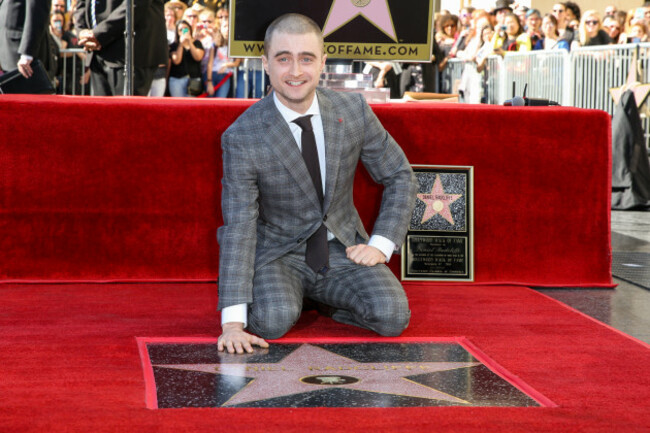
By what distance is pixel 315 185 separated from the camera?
317cm

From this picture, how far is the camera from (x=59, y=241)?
387 cm

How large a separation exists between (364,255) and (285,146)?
0.44 m

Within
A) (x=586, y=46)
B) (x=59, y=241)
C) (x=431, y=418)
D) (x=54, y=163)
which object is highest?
(x=586, y=46)

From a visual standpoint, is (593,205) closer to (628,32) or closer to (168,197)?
(168,197)

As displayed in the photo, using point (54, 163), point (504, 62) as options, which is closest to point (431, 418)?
point (54, 163)

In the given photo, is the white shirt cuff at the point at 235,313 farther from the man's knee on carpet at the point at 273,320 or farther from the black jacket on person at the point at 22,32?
the black jacket on person at the point at 22,32

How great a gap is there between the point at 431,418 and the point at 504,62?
902 centimetres

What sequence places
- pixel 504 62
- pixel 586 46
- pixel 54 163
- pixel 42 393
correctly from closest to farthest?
pixel 42 393 < pixel 54 163 < pixel 586 46 < pixel 504 62

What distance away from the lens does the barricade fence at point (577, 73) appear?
9008 millimetres

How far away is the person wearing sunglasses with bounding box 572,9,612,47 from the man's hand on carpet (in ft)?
25.1

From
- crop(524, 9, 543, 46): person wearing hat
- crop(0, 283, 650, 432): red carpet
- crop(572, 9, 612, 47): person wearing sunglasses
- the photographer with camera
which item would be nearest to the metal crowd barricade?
crop(572, 9, 612, 47): person wearing sunglasses

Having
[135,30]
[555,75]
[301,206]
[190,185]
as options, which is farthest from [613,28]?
[301,206]

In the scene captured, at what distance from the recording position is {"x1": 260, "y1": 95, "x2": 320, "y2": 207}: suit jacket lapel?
3098 millimetres

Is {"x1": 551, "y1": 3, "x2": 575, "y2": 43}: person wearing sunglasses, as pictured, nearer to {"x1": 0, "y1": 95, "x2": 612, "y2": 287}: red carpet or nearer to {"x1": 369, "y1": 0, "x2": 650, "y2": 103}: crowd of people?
{"x1": 369, "y1": 0, "x2": 650, "y2": 103}: crowd of people
